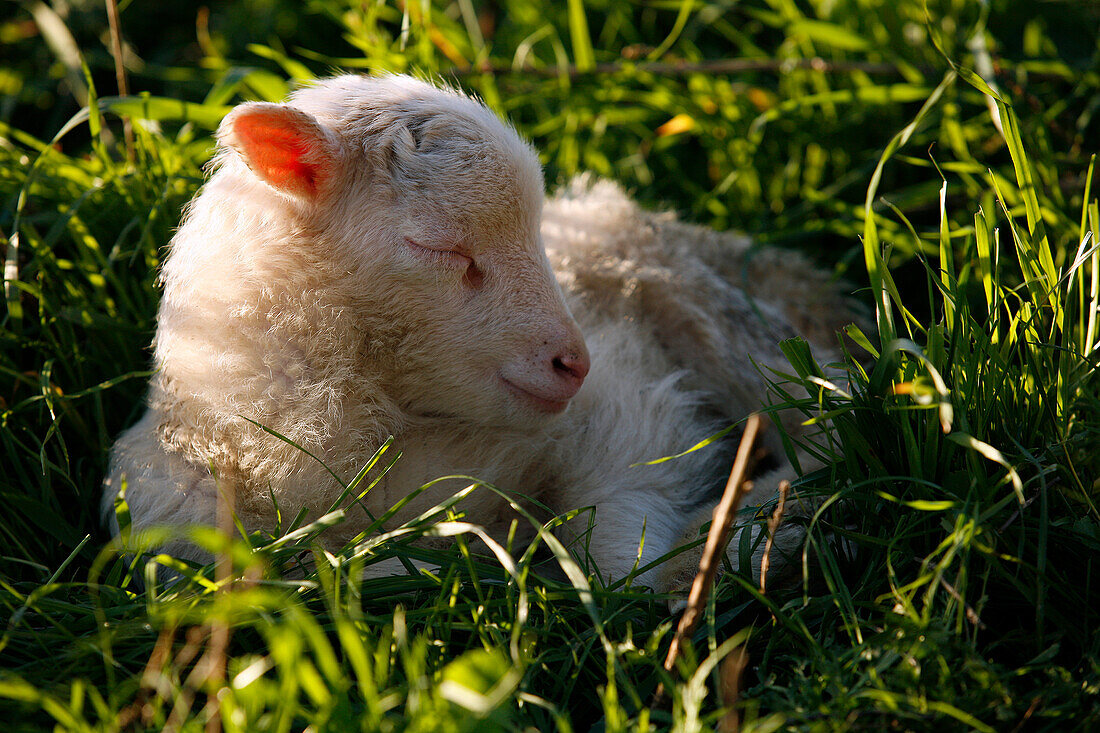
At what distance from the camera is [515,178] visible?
215 cm

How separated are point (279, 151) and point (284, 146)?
17 mm

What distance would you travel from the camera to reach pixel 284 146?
2.04m

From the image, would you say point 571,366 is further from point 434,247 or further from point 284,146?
point 284,146

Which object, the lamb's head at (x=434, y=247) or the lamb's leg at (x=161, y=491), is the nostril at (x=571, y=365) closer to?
the lamb's head at (x=434, y=247)

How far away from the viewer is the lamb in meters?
2.07

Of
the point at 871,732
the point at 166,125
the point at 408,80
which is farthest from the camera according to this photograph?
the point at 166,125

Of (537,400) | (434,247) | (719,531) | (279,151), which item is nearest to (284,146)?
(279,151)

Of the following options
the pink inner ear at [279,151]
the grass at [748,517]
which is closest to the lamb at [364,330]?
the pink inner ear at [279,151]

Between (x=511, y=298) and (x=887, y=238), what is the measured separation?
1715mm

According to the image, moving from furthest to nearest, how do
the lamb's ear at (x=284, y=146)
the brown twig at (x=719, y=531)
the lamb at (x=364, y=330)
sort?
the lamb at (x=364, y=330) < the lamb's ear at (x=284, y=146) < the brown twig at (x=719, y=531)

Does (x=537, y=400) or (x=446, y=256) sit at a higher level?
(x=446, y=256)

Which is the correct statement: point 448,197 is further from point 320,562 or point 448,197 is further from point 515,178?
point 320,562

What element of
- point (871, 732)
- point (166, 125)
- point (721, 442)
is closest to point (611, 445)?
point (721, 442)

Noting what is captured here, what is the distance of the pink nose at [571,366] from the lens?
2148mm
